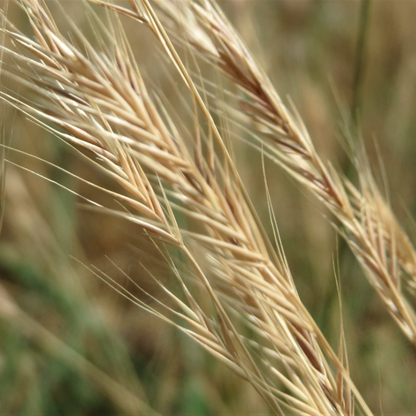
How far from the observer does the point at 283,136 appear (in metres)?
0.55

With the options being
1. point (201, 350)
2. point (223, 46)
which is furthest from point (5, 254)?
point (223, 46)

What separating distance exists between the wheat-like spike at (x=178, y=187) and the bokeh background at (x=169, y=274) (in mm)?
316

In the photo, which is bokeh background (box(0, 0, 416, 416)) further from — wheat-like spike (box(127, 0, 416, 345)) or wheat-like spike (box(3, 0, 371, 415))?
wheat-like spike (box(3, 0, 371, 415))

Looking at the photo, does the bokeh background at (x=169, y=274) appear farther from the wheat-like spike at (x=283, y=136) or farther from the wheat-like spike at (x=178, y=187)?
the wheat-like spike at (x=178, y=187)

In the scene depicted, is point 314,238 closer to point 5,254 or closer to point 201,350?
point 201,350

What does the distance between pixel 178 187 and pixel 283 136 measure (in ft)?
0.67

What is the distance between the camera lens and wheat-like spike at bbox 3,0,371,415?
14.9 inches

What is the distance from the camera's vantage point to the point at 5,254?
57.1 inches

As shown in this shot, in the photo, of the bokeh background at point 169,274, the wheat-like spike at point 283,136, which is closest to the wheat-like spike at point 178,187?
the wheat-like spike at point 283,136

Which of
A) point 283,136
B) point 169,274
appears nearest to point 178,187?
point 283,136

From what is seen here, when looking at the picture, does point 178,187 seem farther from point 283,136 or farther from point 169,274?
point 169,274

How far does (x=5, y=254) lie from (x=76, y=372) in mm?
415

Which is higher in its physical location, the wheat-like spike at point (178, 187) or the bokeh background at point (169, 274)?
the wheat-like spike at point (178, 187)

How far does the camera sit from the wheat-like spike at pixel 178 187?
0.38 metres
